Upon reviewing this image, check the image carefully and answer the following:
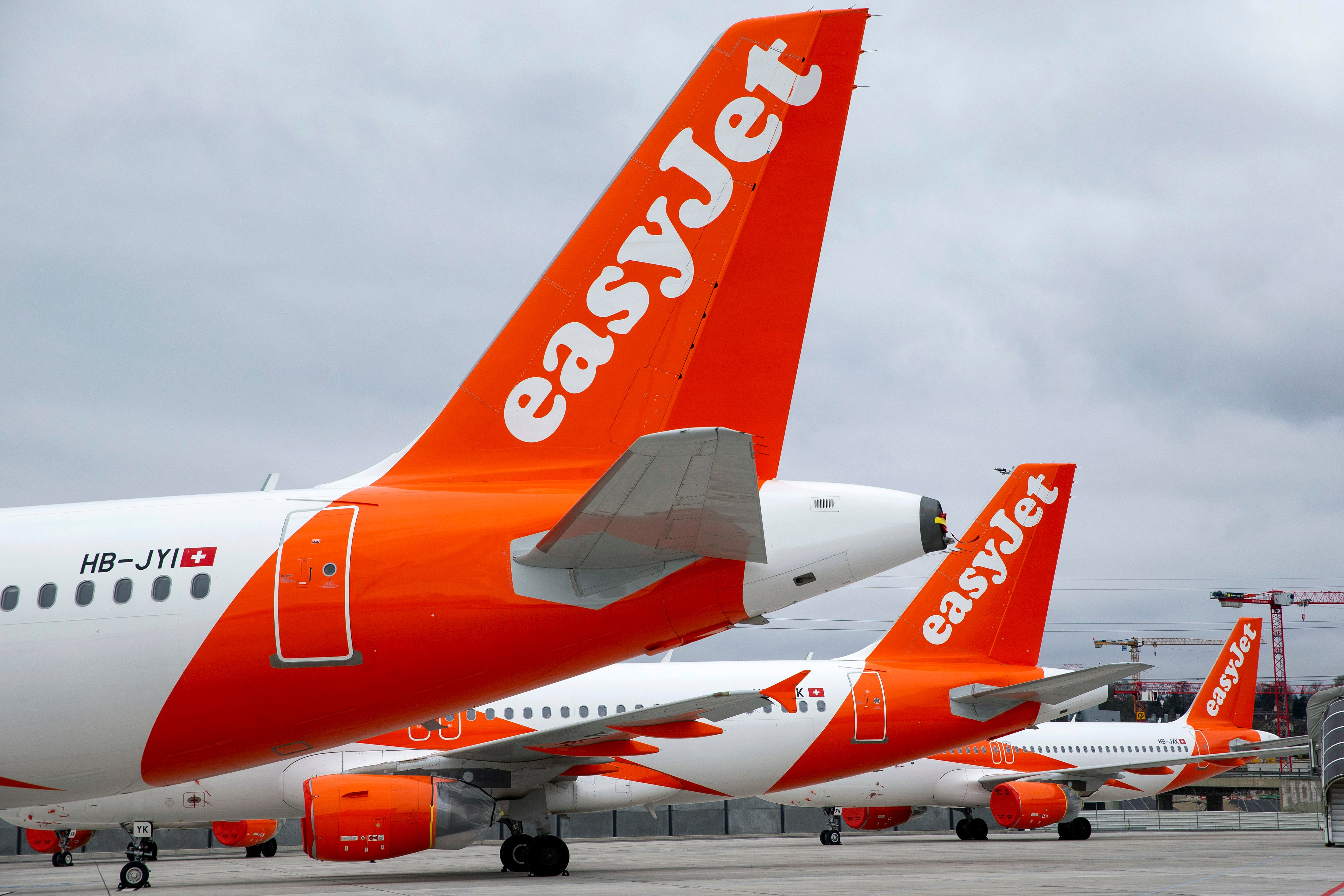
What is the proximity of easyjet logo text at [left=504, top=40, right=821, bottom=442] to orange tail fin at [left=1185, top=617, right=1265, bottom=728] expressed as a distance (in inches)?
1253

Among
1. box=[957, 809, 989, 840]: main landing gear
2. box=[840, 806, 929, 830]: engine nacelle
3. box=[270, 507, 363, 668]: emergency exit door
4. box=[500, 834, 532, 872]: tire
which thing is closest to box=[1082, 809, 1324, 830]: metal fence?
box=[957, 809, 989, 840]: main landing gear

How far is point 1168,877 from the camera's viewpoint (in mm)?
13352

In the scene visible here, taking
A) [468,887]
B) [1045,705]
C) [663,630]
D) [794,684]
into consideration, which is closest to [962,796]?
[1045,705]

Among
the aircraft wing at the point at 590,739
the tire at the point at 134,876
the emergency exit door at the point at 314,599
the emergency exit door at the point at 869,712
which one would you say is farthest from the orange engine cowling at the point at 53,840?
the emergency exit door at the point at 314,599

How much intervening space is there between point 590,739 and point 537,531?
31.7 feet

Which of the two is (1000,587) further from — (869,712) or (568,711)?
(568,711)

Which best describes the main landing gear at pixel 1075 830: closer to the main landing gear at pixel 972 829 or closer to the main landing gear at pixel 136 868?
the main landing gear at pixel 972 829

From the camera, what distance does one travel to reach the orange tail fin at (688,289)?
7.20 meters

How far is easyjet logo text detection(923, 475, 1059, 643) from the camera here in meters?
20.5

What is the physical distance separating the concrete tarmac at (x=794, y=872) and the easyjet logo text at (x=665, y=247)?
6686mm

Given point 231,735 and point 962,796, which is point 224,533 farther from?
point 962,796

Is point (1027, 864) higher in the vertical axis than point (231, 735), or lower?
lower

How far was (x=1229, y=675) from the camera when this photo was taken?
1308 inches

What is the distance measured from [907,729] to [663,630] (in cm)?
1384
